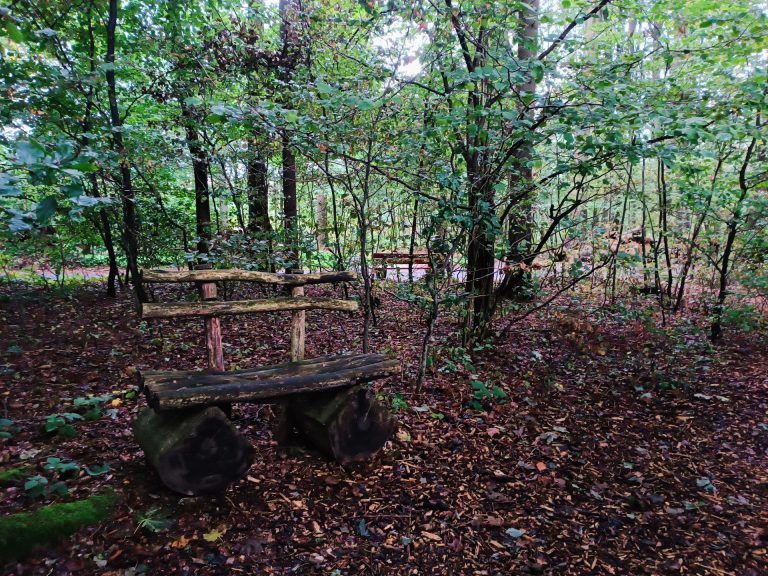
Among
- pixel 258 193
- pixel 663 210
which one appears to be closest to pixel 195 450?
pixel 258 193

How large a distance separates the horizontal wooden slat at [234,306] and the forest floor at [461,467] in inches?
44.0

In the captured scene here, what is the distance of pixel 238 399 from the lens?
3059 mm

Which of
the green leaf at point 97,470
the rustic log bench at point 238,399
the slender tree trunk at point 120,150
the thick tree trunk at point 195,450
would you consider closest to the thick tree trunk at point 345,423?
the rustic log bench at point 238,399

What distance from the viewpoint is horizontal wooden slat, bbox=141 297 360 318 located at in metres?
3.34

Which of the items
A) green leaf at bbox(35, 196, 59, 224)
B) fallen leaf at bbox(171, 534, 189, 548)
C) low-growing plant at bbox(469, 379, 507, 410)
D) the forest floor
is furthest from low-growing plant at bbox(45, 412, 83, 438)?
low-growing plant at bbox(469, 379, 507, 410)

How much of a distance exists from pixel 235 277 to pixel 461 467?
2.44 m

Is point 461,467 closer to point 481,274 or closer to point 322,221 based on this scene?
point 481,274

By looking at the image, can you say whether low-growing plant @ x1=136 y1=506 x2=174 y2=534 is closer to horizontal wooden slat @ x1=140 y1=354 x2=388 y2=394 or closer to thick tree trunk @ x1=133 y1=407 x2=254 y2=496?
thick tree trunk @ x1=133 y1=407 x2=254 y2=496

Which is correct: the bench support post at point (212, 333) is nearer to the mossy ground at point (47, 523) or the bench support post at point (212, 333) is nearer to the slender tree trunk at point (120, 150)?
the mossy ground at point (47, 523)

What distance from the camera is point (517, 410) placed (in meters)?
4.73

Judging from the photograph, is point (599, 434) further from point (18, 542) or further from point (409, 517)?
point (18, 542)

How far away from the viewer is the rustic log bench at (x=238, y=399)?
299 centimetres

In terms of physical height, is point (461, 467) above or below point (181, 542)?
below

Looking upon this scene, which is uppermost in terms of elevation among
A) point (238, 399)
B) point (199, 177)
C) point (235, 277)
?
point (199, 177)
